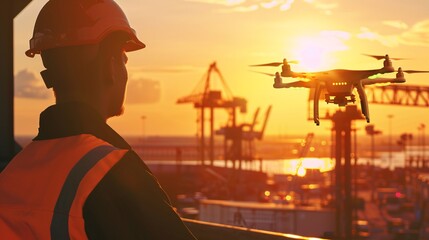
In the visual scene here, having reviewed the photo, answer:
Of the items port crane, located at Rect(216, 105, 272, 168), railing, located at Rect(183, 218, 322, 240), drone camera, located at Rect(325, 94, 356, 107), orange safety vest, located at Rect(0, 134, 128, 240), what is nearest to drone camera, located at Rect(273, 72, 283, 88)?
drone camera, located at Rect(325, 94, 356, 107)

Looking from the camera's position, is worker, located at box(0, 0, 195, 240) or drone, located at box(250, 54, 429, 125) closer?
worker, located at box(0, 0, 195, 240)

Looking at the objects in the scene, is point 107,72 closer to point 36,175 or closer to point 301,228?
point 36,175

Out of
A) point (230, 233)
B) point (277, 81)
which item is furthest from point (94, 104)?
point (230, 233)

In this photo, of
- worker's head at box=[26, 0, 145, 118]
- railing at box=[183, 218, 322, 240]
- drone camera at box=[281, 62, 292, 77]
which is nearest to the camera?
worker's head at box=[26, 0, 145, 118]

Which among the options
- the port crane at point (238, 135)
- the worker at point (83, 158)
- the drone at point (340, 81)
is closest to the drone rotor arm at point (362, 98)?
the drone at point (340, 81)

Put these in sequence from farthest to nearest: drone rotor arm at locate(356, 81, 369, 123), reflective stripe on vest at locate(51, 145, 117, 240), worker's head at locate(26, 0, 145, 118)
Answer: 1. drone rotor arm at locate(356, 81, 369, 123)
2. worker's head at locate(26, 0, 145, 118)
3. reflective stripe on vest at locate(51, 145, 117, 240)

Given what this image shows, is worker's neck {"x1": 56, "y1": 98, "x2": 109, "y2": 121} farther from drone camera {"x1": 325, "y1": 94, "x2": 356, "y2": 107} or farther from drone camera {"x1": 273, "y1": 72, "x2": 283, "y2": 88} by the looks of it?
drone camera {"x1": 273, "y1": 72, "x2": 283, "y2": 88}

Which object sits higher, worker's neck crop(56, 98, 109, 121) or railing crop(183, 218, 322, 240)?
worker's neck crop(56, 98, 109, 121)
